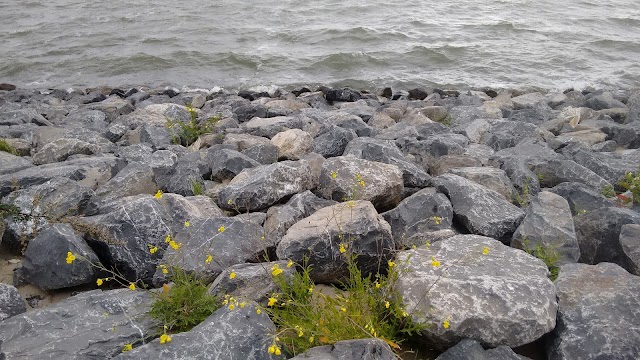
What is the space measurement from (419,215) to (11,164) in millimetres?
4149

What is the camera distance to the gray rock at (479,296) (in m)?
3.05

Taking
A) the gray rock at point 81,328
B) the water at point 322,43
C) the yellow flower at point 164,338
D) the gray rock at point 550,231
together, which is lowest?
the water at point 322,43

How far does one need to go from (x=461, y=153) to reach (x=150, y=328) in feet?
14.5

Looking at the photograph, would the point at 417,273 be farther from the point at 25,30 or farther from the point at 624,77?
the point at 25,30

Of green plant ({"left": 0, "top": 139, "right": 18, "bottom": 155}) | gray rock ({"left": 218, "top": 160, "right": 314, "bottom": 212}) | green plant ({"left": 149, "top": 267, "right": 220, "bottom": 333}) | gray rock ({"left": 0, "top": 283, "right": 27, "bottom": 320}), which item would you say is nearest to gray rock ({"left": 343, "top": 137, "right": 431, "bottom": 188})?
gray rock ({"left": 218, "top": 160, "right": 314, "bottom": 212})


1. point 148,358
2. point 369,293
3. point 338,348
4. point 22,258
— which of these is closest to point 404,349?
point 369,293

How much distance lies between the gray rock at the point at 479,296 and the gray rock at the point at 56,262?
2151 millimetres

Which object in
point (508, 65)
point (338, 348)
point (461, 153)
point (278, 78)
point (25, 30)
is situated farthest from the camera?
point (25, 30)

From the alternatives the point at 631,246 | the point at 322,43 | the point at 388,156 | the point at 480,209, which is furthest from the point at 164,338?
the point at 322,43

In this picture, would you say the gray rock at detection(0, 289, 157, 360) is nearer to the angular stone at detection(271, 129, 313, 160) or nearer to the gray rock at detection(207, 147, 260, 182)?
the gray rock at detection(207, 147, 260, 182)

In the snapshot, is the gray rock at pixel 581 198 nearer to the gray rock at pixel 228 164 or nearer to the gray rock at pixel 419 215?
the gray rock at pixel 419 215

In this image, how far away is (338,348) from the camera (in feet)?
9.29

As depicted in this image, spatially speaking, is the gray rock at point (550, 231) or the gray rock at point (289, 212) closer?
the gray rock at point (550, 231)

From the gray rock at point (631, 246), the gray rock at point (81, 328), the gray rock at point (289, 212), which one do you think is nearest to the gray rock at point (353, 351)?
the gray rock at point (81, 328)
